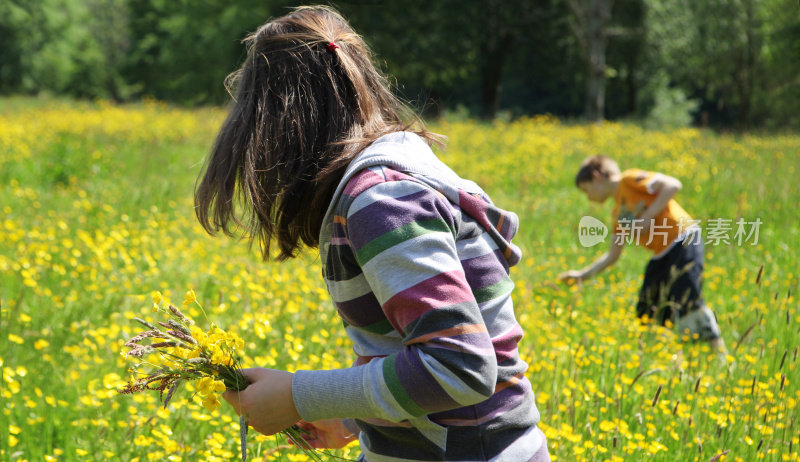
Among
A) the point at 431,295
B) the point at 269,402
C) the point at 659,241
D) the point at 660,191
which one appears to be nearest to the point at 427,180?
the point at 431,295

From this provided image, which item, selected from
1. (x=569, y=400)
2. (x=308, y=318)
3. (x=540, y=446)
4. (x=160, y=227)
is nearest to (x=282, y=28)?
(x=540, y=446)

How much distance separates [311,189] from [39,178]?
7516mm

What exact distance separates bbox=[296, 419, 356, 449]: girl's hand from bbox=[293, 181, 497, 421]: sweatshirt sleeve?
0.48 metres

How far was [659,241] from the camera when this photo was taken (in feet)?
13.6

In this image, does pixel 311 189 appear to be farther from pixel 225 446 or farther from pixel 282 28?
pixel 225 446

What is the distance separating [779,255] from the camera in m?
4.89

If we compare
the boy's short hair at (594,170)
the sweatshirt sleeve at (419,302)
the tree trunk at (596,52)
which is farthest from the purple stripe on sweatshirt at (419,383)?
the tree trunk at (596,52)

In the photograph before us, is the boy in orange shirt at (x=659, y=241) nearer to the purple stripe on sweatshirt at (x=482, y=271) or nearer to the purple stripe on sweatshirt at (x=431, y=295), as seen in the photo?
the purple stripe on sweatshirt at (x=482, y=271)

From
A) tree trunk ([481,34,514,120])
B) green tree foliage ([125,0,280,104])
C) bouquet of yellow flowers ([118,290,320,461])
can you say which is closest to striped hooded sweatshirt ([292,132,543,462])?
bouquet of yellow flowers ([118,290,320,461])

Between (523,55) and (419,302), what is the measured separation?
28470 mm

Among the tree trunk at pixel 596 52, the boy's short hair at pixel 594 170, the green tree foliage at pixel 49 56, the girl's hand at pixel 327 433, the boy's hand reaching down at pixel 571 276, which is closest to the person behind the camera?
the girl's hand at pixel 327 433

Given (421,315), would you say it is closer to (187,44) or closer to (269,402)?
(269,402)

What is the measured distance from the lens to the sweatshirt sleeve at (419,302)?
40.3 inches

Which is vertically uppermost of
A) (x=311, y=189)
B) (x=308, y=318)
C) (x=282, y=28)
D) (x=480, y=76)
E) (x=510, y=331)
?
(x=282, y=28)
